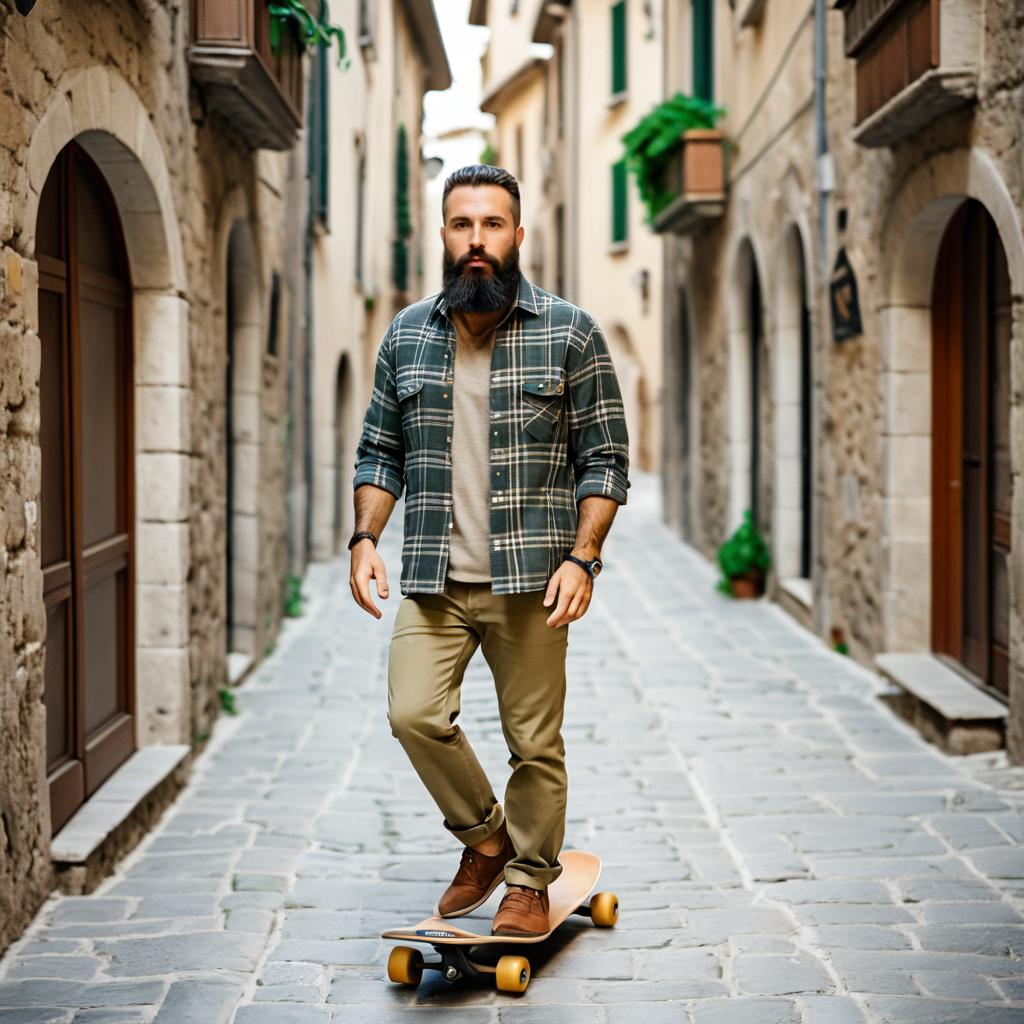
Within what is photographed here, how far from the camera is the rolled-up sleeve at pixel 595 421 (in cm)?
389

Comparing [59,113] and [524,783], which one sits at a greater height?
[59,113]

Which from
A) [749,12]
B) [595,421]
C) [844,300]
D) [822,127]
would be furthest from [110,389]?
[749,12]

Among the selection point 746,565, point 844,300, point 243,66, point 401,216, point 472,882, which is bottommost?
point 472,882

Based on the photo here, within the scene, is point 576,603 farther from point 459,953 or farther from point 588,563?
point 459,953

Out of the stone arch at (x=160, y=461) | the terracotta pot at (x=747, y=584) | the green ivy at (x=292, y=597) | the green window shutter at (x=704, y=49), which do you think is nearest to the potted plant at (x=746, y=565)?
the terracotta pot at (x=747, y=584)

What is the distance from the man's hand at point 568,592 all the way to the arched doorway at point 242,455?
18.0 ft

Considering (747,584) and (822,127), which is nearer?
(822,127)

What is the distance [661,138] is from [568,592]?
10752 mm

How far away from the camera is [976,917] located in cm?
442

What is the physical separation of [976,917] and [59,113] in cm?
354

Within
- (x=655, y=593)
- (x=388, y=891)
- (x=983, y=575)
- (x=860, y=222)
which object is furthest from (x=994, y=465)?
(x=655, y=593)

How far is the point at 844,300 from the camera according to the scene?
28.8ft

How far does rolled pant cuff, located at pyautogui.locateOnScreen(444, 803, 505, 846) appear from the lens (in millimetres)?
3953

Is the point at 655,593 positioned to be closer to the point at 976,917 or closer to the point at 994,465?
the point at 994,465
